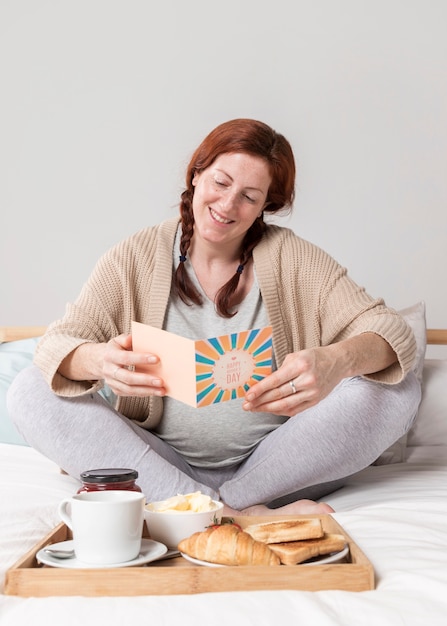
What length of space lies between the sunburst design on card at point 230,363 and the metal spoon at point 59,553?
11.5 inches

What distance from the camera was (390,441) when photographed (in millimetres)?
1503

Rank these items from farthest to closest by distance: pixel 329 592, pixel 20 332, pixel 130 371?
pixel 20 332, pixel 130 371, pixel 329 592

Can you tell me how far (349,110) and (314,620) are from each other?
187 centimetres

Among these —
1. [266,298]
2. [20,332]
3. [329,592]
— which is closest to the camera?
[329,592]

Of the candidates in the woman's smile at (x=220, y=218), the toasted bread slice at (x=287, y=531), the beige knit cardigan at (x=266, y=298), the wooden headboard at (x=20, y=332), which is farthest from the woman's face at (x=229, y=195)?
the wooden headboard at (x=20, y=332)

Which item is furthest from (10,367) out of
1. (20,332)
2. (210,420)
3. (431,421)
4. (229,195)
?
(431,421)

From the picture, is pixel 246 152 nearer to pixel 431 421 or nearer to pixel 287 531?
pixel 431 421

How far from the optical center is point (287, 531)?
0.93m

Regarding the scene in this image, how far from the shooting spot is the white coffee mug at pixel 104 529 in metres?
0.86

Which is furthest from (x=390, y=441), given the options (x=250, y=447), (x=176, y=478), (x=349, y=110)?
(x=349, y=110)

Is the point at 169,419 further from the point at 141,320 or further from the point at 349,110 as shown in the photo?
the point at 349,110

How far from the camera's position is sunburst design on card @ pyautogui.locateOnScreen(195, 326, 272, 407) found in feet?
3.55

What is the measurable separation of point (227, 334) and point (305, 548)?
48cm

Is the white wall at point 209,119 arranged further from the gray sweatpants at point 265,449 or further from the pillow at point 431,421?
the gray sweatpants at point 265,449
